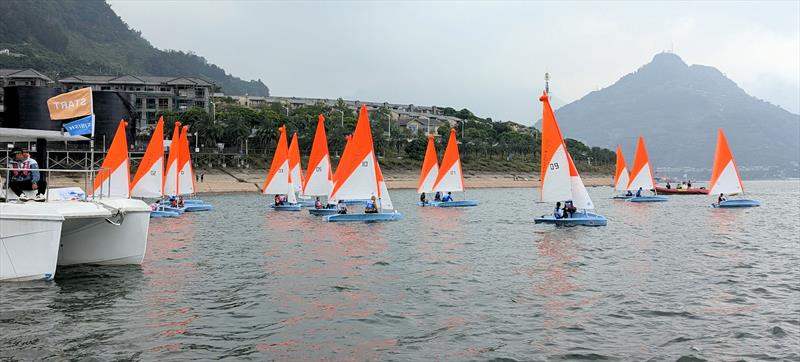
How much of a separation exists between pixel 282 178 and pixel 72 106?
28.8 meters

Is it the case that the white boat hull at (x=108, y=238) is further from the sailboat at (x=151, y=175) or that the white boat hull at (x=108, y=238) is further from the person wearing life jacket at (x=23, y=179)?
the sailboat at (x=151, y=175)

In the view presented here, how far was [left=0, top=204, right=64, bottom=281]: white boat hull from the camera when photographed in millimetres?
13797

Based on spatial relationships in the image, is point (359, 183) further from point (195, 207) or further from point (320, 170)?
point (195, 207)

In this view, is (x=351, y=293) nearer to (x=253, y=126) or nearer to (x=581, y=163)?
(x=253, y=126)

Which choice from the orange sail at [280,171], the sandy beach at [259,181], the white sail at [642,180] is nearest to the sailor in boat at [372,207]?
the orange sail at [280,171]

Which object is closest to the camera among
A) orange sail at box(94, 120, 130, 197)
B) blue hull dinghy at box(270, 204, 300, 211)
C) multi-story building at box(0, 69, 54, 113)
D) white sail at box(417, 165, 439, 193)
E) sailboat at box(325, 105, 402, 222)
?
orange sail at box(94, 120, 130, 197)

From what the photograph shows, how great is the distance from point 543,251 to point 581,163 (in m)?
124

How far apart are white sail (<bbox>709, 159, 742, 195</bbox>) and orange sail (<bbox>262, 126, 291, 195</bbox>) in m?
33.4

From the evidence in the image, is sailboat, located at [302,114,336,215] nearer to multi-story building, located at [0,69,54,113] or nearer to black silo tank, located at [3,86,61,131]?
black silo tank, located at [3,86,61,131]

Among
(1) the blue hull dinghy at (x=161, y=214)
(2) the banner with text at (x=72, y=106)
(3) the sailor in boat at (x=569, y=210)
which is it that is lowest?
(1) the blue hull dinghy at (x=161, y=214)

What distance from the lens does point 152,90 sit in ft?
356

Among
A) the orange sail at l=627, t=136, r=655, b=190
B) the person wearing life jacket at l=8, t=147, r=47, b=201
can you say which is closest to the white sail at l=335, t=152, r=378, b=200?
the person wearing life jacket at l=8, t=147, r=47, b=201

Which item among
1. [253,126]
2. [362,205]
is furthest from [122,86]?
[362,205]

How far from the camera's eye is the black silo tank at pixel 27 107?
58.6m
